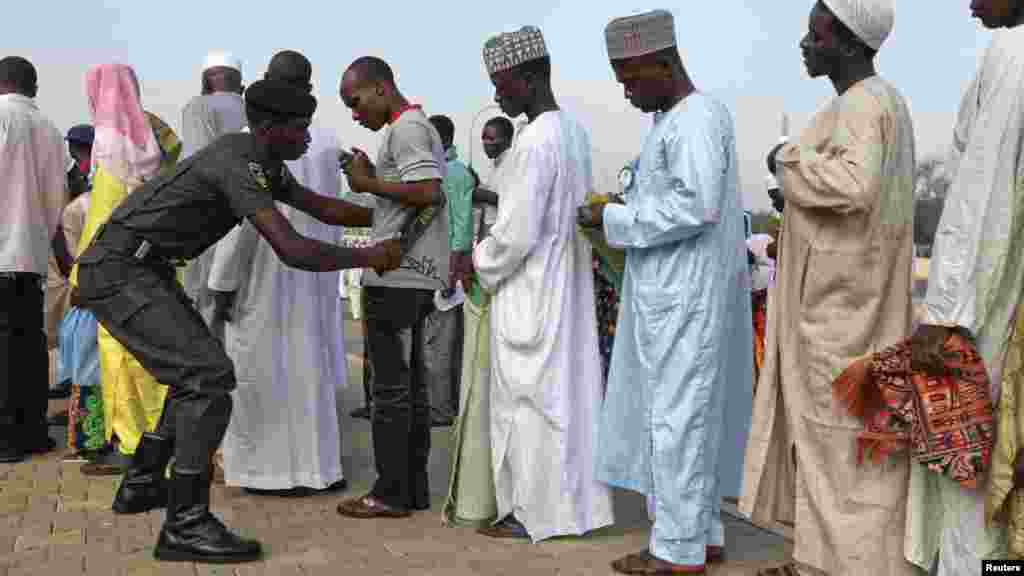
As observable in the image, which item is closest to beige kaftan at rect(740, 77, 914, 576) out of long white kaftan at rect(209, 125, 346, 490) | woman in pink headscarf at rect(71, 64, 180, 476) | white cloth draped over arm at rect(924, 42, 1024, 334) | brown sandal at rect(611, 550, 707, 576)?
white cloth draped over arm at rect(924, 42, 1024, 334)

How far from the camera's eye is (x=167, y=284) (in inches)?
191

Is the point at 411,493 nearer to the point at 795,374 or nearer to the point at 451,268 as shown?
the point at 451,268

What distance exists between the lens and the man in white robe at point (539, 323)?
487cm

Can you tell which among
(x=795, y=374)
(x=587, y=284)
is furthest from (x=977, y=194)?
(x=587, y=284)

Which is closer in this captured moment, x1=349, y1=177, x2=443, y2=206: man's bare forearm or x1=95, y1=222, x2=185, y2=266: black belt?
x1=95, y1=222, x2=185, y2=266: black belt

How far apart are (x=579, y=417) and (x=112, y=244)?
216 cm

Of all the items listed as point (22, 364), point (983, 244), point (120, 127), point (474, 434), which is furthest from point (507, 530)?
point (22, 364)

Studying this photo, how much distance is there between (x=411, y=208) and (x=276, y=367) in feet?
3.85

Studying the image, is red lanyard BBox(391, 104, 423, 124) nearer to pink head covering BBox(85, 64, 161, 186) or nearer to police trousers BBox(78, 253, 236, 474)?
police trousers BBox(78, 253, 236, 474)

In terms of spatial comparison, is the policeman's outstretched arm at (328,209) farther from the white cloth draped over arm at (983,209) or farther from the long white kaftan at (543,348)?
the white cloth draped over arm at (983,209)

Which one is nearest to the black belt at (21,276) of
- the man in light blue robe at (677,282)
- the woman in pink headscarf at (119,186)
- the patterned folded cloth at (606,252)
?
the woman in pink headscarf at (119,186)

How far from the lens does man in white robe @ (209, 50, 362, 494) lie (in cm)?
570

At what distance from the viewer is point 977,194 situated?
146 inches

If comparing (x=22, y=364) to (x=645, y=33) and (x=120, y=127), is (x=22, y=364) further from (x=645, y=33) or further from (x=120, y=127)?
(x=645, y=33)
